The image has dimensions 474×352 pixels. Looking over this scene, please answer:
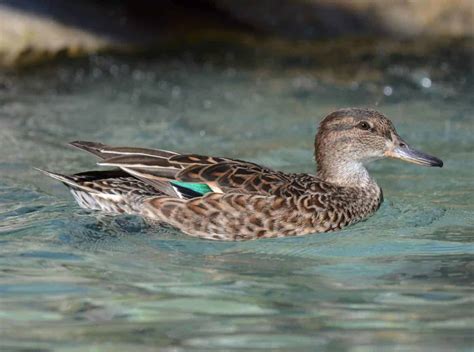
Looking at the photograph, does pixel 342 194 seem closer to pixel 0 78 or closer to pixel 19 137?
pixel 19 137

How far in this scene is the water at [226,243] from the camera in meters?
6.31

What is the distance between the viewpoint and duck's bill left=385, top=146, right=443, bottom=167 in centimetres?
920

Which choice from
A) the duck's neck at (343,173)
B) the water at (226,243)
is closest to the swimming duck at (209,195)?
the water at (226,243)

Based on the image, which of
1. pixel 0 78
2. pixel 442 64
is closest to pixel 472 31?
pixel 442 64

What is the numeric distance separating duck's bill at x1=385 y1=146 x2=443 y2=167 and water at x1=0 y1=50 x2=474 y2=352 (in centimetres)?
38

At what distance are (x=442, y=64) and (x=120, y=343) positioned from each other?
9076 millimetres

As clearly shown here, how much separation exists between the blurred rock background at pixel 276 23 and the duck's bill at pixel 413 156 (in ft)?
17.9

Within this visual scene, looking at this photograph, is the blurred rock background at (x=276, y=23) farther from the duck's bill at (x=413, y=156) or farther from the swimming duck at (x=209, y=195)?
the swimming duck at (x=209, y=195)

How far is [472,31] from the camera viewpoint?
14914 millimetres

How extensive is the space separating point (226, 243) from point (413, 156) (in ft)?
5.81

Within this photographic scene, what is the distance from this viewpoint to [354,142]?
9.37 m

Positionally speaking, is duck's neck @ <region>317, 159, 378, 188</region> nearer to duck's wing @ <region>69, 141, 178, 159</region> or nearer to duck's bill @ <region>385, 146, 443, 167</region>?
duck's bill @ <region>385, 146, 443, 167</region>

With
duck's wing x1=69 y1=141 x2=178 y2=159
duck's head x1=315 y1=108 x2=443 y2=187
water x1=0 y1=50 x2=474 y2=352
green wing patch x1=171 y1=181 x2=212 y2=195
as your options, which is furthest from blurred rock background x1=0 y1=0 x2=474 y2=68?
green wing patch x1=171 y1=181 x2=212 y2=195

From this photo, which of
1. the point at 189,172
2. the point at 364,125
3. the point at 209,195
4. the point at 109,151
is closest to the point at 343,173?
the point at 364,125
